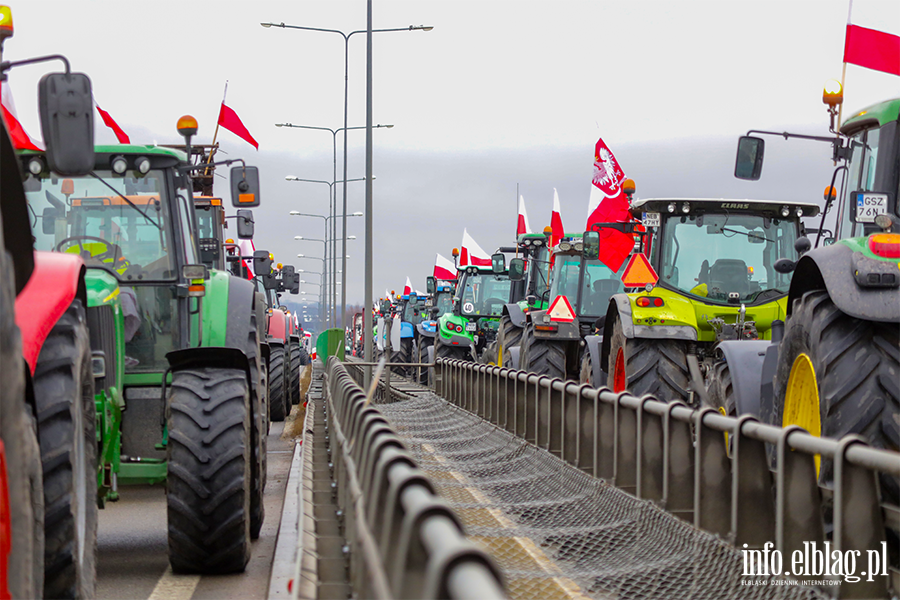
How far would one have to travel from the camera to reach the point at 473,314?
28.4 meters

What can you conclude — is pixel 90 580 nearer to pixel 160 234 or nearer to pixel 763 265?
pixel 160 234

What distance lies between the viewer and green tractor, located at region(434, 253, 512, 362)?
91.8 feet

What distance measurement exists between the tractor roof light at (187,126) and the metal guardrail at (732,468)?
508 cm

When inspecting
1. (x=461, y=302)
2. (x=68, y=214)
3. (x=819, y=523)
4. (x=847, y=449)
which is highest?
(x=68, y=214)

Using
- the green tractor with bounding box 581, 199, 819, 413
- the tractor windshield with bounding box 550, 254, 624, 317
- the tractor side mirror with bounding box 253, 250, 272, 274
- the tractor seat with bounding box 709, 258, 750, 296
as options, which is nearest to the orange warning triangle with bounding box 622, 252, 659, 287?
the green tractor with bounding box 581, 199, 819, 413

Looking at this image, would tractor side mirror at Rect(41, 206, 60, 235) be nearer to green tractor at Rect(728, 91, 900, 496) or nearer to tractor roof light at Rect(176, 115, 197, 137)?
tractor roof light at Rect(176, 115, 197, 137)

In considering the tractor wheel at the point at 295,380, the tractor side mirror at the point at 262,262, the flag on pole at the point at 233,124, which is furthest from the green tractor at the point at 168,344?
the tractor wheel at the point at 295,380

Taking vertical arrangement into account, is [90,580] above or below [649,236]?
below

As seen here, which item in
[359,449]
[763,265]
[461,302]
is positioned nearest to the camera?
[359,449]

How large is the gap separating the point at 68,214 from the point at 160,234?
651mm

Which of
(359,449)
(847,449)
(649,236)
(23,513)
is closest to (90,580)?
(359,449)

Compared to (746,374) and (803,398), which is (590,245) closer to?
(746,374)

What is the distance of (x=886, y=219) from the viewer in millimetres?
6719

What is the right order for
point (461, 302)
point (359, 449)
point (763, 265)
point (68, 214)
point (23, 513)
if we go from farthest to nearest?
point (461, 302) → point (763, 265) → point (68, 214) → point (359, 449) → point (23, 513)
